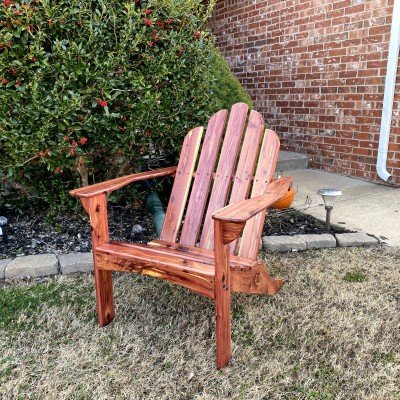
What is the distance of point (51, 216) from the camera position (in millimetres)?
3076

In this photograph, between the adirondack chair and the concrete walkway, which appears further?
the concrete walkway

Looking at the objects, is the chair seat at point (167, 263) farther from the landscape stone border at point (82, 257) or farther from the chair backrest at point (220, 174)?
the landscape stone border at point (82, 257)

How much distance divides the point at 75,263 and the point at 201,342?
101cm

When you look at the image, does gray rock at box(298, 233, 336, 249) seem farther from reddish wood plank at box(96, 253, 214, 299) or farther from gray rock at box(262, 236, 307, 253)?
reddish wood plank at box(96, 253, 214, 299)

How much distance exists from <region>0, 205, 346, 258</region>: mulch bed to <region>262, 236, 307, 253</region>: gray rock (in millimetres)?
208

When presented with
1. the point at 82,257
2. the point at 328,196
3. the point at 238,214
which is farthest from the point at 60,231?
the point at 328,196

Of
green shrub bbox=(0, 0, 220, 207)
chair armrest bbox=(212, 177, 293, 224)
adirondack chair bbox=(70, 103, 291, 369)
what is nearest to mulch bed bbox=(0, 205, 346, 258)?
green shrub bbox=(0, 0, 220, 207)

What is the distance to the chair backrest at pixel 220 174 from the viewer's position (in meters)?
2.14

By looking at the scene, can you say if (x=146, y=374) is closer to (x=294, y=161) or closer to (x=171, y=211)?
(x=171, y=211)

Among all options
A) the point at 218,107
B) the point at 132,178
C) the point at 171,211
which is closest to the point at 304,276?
the point at 171,211

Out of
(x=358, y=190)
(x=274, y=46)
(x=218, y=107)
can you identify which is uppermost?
(x=274, y=46)

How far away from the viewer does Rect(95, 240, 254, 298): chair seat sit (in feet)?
5.32

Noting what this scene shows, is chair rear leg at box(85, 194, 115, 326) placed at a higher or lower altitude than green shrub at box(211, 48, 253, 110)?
lower

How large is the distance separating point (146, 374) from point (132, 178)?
3.15 ft
